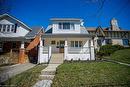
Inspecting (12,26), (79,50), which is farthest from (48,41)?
(12,26)

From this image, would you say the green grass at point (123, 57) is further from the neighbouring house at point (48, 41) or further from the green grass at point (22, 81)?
the green grass at point (22, 81)

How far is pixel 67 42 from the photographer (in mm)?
19688

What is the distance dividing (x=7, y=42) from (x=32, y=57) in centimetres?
539

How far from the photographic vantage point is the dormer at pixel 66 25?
20.1m

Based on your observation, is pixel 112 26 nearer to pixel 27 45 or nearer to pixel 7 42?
pixel 27 45

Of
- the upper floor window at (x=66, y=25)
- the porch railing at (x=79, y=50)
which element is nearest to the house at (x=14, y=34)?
the upper floor window at (x=66, y=25)

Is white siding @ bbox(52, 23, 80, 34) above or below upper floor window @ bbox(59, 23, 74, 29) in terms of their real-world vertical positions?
below

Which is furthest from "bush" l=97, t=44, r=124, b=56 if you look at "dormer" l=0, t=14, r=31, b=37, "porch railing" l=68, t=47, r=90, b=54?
"dormer" l=0, t=14, r=31, b=37

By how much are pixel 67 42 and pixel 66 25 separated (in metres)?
2.82

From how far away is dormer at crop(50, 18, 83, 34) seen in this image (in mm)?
20109

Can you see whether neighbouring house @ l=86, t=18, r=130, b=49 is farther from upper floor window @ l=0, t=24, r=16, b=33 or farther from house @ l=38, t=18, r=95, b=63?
upper floor window @ l=0, t=24, r=16, b=33

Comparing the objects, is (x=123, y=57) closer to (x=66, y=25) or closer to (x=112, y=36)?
(x=66, y=25)

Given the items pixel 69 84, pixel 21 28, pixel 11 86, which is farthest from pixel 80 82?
pixel 21 28

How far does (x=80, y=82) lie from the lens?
6.63 metres
